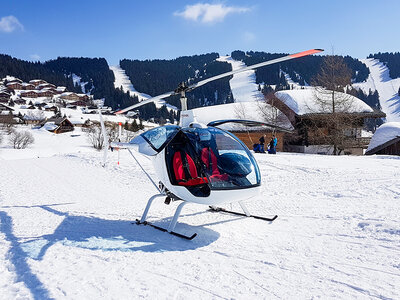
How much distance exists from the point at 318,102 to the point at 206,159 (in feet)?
72.3

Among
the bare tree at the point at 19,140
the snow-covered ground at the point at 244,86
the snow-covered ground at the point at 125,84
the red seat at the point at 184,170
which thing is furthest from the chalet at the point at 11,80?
the red seat at the point at 184,170

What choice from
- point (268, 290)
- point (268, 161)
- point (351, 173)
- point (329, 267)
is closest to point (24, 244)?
point (268, 290)

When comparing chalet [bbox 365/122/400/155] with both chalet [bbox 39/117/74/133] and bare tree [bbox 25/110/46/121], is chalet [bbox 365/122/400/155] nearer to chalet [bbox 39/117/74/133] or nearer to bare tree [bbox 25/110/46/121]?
chalet [bbox 39/117/74/133]

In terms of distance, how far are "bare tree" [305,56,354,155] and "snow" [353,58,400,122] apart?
7198 centimetres

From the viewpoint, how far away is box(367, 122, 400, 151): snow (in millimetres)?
25438

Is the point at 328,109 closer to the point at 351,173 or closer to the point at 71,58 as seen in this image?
the point at 351,173

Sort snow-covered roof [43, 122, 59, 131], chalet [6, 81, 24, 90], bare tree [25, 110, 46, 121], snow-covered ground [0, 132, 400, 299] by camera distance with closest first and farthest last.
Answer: snow-covered ground [0, 132, 400, 299], snow-covered roof [43, 122, 59, 131], bare tree [25, 110, 46, 121], chalet [6, 81, 24, 90]

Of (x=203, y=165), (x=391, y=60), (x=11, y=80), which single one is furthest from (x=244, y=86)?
(x=203, y=165)

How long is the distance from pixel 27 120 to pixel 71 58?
458 feet

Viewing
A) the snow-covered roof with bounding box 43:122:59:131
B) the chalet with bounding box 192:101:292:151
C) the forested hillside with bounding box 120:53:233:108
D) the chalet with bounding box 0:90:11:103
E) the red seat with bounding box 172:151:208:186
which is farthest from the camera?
the forested hillside with bounding box 120:53:233:108

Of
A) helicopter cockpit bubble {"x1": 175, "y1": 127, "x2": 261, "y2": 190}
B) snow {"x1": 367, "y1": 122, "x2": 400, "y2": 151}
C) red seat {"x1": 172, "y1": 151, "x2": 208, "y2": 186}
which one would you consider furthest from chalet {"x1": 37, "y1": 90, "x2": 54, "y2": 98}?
helicopter cockpit bubble {"x1": 175, "y1": 127, "x2": 261, "y2": 190}

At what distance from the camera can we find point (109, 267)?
3.43 m

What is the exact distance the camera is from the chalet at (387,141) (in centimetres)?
2534

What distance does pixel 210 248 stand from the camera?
4.04m
